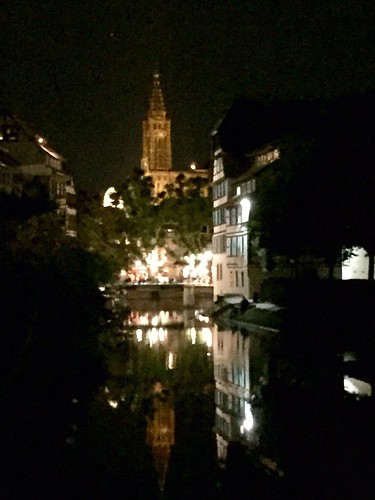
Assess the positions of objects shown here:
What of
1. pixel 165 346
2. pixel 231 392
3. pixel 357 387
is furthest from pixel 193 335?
pixel 357 387

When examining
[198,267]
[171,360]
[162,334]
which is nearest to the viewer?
[171,360]

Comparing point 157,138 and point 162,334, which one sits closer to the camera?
point 162,334

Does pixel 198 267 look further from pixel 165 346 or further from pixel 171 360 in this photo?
pixel 171 360

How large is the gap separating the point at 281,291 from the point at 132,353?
14772 millimetres

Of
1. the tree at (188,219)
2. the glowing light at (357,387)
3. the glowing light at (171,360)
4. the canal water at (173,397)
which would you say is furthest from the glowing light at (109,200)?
the glowing light at (357,387)

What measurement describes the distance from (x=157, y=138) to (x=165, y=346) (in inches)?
5518

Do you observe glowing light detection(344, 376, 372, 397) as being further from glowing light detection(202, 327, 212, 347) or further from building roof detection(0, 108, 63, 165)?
building roof detection(0, 108, 63, 165)

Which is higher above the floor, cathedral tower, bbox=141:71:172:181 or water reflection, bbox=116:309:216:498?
cathedral tower, bbox=141:71:172:181

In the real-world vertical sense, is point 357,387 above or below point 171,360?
above

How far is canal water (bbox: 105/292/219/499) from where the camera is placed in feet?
44.3

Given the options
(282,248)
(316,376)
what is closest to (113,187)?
(282,248)

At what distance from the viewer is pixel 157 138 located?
177875 mm

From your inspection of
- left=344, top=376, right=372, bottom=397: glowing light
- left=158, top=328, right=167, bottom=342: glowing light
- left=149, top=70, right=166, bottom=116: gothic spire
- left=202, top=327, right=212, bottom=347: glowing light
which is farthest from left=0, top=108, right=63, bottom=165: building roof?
left=149, top=70, right=166, bottom=116: gothic spire

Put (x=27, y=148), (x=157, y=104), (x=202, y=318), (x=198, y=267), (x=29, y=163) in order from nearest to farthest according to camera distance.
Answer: (x=202, y=318) < (x=29, y=163) < (x=27, y=148) < (x=198, y=267) < (x=157, y=104)
